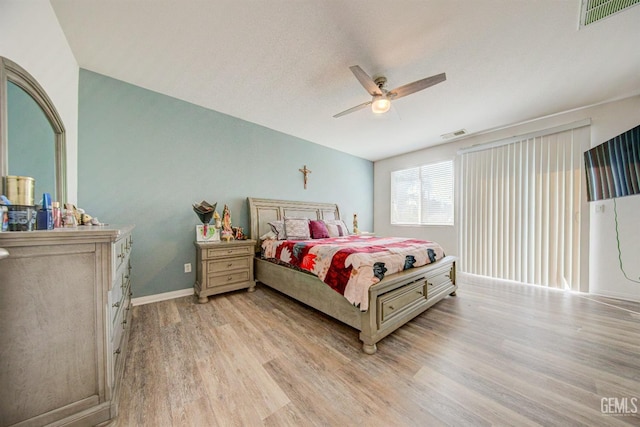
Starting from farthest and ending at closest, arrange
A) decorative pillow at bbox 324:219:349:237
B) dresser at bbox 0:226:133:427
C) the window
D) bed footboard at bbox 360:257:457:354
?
the window → decorative pillow at bbox 324:219:349:237 → bed footboard at bbox 360:257:457:354 → dresser at bbox 0:226:133:427

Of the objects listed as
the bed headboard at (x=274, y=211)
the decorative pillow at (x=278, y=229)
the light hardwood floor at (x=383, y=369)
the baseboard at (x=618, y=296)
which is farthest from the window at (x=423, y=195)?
the decorative pillow at (x=278, y=229)

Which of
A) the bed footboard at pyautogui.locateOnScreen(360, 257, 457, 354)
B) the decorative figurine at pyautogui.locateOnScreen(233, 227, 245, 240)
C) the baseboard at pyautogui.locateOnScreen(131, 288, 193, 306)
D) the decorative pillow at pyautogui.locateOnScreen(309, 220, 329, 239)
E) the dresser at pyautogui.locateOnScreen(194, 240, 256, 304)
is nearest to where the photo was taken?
the bed footboard at pyautogui.locateOnScreen(360, 257, 457, 354)

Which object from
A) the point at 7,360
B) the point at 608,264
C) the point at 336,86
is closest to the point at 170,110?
the point at 336,86

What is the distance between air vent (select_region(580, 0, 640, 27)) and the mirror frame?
372 centimetres

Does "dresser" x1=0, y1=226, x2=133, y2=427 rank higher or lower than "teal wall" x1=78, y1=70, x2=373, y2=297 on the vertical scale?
lower

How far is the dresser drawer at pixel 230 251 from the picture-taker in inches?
107

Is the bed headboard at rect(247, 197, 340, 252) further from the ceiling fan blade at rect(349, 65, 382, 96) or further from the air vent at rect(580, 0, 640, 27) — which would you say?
the air vent at rect(580, 0, 640, 27)

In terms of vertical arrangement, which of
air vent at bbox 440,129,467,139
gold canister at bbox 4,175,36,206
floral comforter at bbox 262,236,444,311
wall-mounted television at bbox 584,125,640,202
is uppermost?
air vent at bbox 440,129,467,139

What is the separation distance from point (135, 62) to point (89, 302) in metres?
2.43

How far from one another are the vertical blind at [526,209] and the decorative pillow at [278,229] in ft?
11.5

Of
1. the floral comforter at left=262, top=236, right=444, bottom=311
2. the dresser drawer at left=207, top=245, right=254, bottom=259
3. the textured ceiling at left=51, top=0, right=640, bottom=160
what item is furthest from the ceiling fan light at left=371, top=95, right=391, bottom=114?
the dresser drawer at left=207, top=245, right=254, bottom=259

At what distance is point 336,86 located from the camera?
8.36ft

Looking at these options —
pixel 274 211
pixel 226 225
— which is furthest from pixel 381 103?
pixel 226 225

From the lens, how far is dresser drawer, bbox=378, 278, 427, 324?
182cm
